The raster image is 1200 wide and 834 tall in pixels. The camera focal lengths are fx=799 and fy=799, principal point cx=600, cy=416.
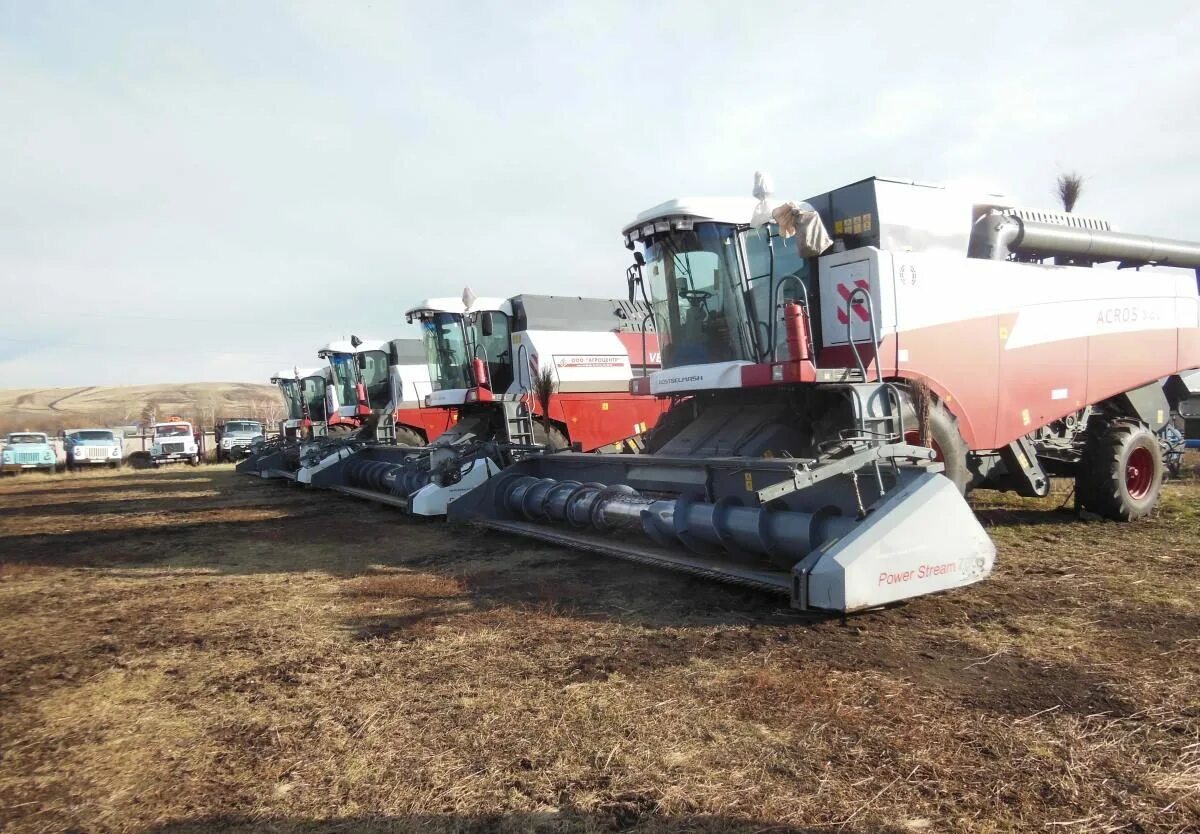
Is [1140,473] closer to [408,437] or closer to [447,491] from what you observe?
[447,491]

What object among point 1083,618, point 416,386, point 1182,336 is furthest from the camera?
point 416,386

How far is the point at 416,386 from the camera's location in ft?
61.8

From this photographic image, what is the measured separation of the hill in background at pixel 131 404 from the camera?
72.8 meters

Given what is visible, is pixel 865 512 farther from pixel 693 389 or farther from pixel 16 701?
pixel 16 701

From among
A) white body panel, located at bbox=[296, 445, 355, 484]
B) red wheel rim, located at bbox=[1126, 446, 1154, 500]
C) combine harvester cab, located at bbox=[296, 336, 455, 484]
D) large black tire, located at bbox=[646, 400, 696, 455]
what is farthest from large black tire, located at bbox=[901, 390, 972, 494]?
combine harvester cab, located at bbox=[296, 336, 455, 484]

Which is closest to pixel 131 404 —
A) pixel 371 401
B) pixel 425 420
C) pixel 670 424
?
pixel 371 401

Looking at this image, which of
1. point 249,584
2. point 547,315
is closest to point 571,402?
point 547,315

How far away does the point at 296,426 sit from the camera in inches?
914

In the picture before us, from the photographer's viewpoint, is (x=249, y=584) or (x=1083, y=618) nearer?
(x=1083, y=618)

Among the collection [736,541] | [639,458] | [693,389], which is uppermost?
[693,389]

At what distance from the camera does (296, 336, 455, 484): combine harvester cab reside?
17.2 m

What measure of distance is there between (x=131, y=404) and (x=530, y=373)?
91.1 m

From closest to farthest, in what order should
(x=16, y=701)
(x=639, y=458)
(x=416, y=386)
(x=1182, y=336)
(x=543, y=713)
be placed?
(x=543, y=713) → (x=16, y=701) → (x=639, y=458) → (x=1182, y=336) → (x=416, y=386)

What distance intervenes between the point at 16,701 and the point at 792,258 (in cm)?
607
